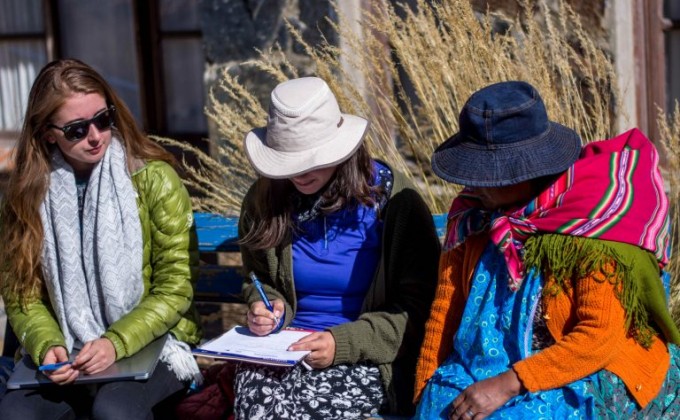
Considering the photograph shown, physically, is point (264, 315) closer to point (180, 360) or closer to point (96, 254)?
point (180, 360)

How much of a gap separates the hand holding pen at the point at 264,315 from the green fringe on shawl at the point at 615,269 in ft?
2.60

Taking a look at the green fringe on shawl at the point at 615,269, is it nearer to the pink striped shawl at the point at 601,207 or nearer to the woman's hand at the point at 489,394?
the pink striped shawl at the point at 601,207

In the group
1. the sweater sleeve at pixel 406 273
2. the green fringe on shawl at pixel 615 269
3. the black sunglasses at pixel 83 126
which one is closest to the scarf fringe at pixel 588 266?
the green fringe on shawl at pixel 615 269

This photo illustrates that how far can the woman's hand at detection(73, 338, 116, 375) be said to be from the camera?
284 centimetres

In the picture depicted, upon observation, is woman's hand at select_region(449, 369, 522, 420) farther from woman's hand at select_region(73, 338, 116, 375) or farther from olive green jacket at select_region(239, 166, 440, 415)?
woman's hand at select_region(73, 338, 116, 375)

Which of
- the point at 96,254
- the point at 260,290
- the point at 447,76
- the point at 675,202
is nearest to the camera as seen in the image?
the point at 260,290

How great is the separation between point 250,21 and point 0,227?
6.49 feet

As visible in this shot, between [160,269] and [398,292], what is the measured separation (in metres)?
0.77

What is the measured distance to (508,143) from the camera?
244 cm

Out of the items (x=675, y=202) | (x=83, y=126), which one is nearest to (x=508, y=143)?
(x=675, y=202)

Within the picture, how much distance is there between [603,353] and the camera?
234cm

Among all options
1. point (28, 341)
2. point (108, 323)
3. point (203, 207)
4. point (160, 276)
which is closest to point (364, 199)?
point (160, 276)

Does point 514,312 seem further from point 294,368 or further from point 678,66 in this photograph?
point 678,66

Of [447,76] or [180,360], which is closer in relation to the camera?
[180,360]
